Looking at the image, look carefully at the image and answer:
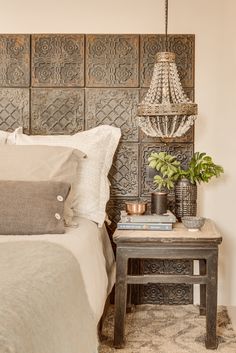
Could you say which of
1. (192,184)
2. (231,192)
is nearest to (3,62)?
(192,184)

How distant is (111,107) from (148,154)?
378mm

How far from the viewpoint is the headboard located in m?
2.97

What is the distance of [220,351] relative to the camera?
233cm

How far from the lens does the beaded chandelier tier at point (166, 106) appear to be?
2604mm

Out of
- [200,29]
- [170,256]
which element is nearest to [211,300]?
[170,256]

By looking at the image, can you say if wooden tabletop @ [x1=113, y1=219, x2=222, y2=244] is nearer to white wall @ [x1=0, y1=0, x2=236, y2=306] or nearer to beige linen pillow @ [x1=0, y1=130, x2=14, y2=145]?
white wall @ [x1=0, y1=0, x2=236, y2=306]

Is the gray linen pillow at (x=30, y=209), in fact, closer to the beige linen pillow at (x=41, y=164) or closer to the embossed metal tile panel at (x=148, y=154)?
the beige linen pillow at (x=41, y=164)

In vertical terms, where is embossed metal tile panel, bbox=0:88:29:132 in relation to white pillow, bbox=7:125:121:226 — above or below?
above

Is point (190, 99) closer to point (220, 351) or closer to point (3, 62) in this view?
point (3, 62)

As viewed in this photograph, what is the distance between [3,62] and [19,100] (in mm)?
257

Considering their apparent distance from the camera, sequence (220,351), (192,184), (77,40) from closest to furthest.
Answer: (220,351)
(192,184)
(77,40)

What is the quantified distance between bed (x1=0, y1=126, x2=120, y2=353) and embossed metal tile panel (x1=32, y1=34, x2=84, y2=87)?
40 cm

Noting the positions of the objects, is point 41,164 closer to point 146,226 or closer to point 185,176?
point 146,226

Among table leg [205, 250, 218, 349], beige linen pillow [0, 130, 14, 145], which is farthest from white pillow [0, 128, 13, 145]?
table leg [205, 250, 218, 349]
